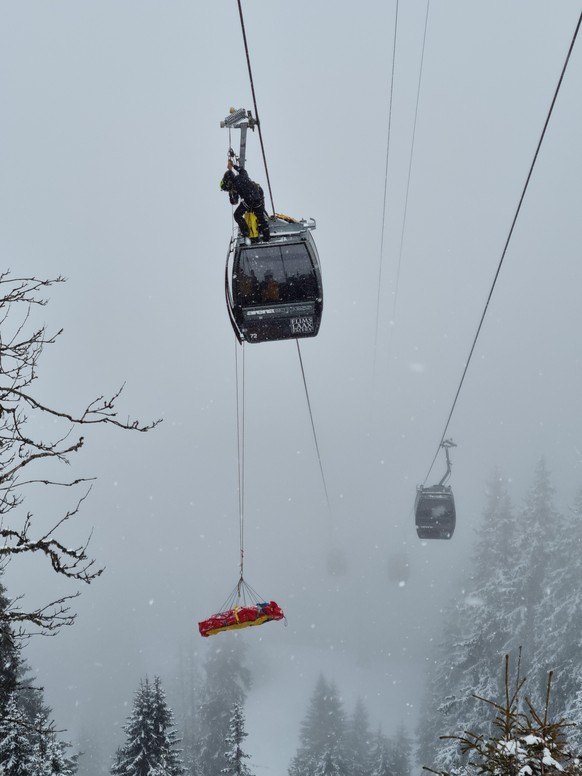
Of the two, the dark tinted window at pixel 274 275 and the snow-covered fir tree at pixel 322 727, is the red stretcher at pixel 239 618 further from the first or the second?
the snow-covered fir tree at pixel 322 727

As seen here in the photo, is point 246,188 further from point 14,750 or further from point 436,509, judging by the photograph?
point 436,509

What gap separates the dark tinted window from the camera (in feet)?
33.5

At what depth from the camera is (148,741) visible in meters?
15.7

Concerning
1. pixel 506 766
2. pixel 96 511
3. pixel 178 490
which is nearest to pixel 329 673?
pixel 506 766

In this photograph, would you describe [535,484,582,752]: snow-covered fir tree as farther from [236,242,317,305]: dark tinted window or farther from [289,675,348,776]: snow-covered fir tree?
[289,675,348,776]: snow-covered fir tree

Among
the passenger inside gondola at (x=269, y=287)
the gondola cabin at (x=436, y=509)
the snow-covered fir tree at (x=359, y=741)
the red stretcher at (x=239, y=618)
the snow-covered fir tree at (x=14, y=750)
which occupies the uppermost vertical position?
the passenger inside gondola at (x=269, y=287)

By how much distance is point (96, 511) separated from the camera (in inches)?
4929

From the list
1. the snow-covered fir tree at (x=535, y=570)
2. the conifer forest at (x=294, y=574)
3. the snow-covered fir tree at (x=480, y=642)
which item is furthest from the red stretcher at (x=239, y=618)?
the snow-covered fir tree at (x=535, y=570)

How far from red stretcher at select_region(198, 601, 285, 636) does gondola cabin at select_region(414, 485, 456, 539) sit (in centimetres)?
1118

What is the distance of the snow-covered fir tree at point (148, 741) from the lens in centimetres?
1542

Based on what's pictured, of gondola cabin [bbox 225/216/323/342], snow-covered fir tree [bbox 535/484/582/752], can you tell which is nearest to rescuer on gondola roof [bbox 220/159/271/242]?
gondola cabin [bbox 225/216/323/342]

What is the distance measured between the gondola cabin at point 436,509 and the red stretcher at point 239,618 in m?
11.2

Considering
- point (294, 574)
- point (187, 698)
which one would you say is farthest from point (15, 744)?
point (294, 574)

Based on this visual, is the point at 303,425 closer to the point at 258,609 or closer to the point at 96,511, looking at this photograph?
the point at 96,511
